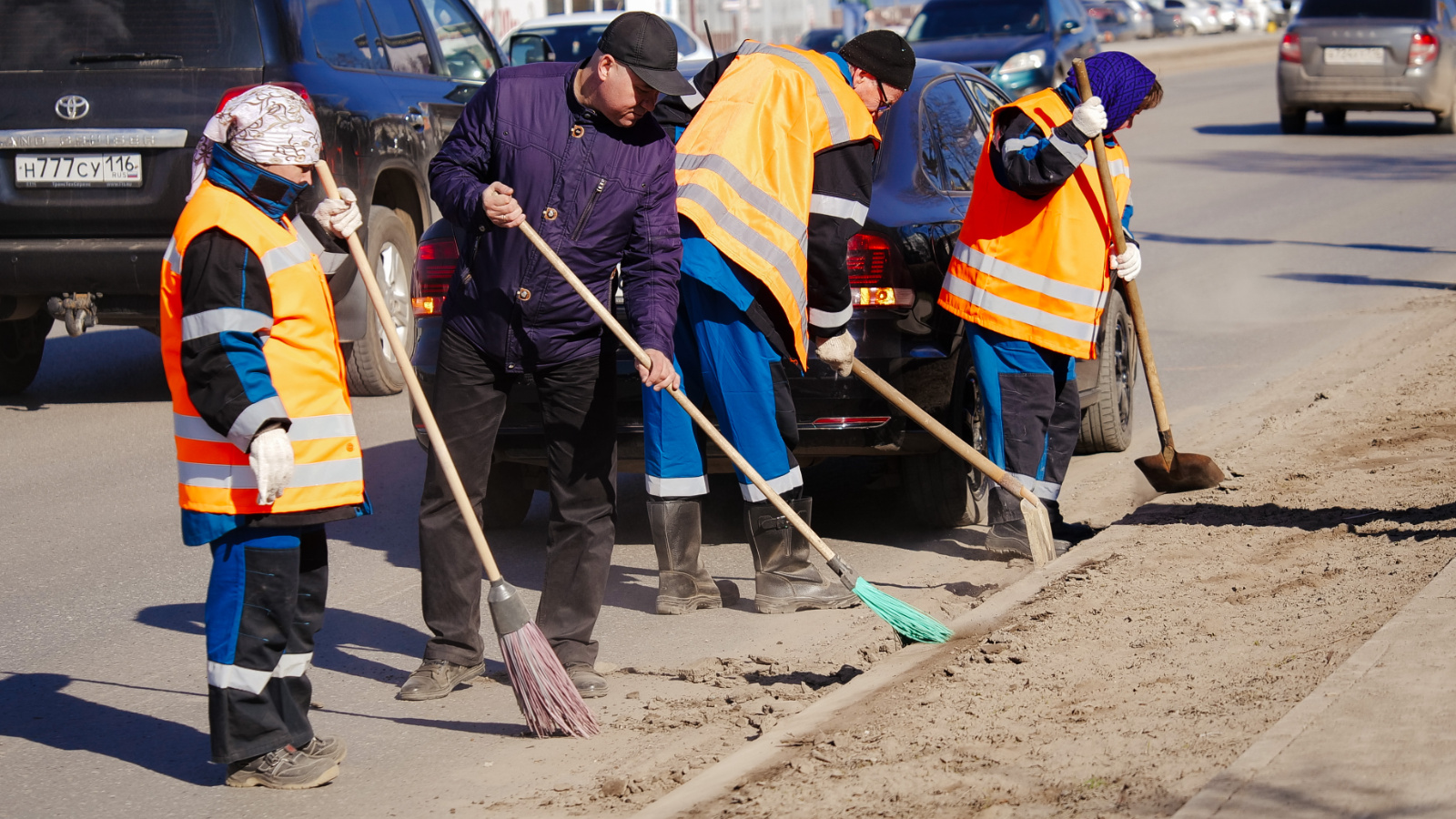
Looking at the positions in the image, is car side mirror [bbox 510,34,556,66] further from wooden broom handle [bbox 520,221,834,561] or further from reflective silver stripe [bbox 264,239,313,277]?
reflective silver stripe [bbox 264,239,313,277]

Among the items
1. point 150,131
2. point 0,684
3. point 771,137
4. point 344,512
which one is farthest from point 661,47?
point 150,131

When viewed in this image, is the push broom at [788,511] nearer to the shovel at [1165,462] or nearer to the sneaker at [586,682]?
the sneaker at [586,682]

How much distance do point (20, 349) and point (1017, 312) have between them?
19.4 ft

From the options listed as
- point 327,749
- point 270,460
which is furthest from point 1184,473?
point 270,460

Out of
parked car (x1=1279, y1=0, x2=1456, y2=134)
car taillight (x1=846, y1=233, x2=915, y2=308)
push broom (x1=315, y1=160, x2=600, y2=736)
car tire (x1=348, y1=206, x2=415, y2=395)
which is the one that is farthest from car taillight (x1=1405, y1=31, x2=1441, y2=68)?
push broom (x1=315, y1=160, x2=600, y2=736)

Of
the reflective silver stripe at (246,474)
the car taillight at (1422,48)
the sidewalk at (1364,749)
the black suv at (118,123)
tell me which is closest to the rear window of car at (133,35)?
the black suv at (118,123)

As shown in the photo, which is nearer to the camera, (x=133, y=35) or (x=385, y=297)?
(x=133, y=35)

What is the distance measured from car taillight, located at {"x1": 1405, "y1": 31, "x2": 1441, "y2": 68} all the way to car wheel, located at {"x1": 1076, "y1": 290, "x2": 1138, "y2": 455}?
14.4m

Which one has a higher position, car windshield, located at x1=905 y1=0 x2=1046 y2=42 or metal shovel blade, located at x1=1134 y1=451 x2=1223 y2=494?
car windshield, located at x1=905 y1=0 x2=1046 y2=42

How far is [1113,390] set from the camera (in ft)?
23.8

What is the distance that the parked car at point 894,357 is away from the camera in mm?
5605

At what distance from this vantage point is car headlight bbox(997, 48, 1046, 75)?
61.9 feet

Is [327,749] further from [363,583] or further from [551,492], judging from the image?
[363,583]

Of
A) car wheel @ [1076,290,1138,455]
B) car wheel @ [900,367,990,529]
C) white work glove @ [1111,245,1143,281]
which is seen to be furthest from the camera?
car wheel @ [1076,290,1138,455]
